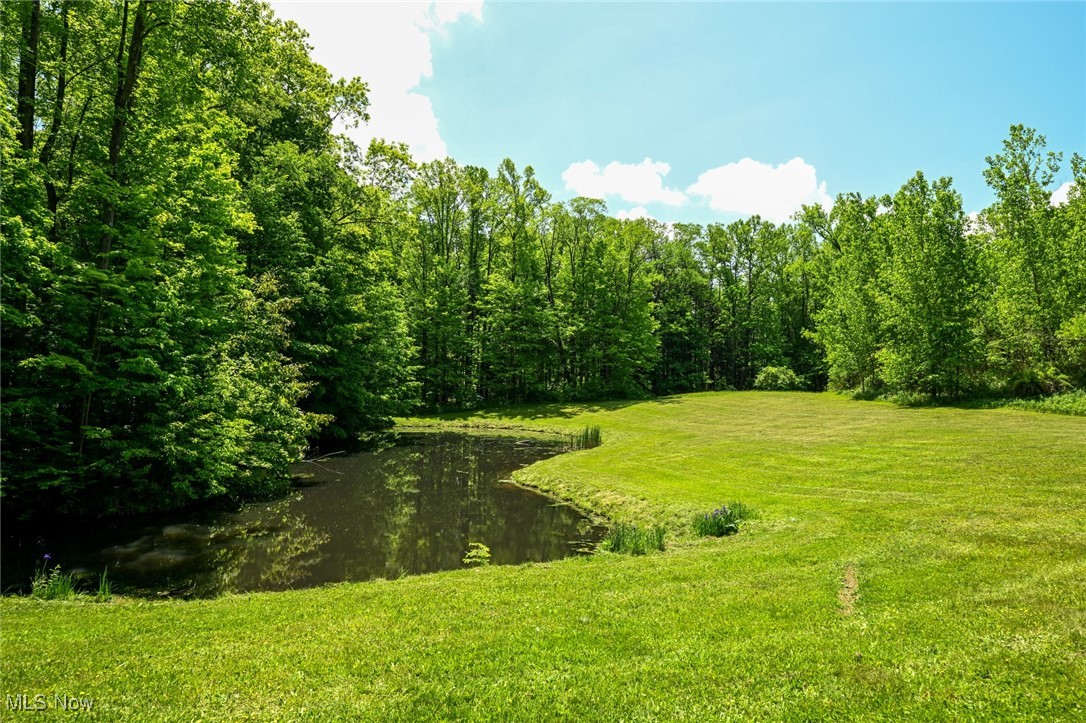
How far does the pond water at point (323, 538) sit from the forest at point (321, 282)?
1.52 meters

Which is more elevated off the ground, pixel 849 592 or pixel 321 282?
pixel 321 282

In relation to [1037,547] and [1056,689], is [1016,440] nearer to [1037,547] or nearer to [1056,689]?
[1037,547]

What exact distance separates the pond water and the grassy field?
78.6 inches

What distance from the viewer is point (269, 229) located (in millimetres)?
26297

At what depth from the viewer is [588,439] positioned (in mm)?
32188

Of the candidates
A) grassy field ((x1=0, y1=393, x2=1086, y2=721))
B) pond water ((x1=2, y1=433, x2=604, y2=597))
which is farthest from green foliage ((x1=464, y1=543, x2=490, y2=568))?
grassy field ((x1=0, y1=393, x2=1086, y2=721))

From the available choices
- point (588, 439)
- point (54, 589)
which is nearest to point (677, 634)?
point (54, 589)

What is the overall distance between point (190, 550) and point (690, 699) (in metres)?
13.5

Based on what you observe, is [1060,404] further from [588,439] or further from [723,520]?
[723,520]

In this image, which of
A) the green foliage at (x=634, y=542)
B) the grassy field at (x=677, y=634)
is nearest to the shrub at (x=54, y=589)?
the grassy field at (x=677, y=634)

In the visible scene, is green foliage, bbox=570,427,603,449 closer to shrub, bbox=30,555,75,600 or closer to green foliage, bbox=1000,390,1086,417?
shrub, bbox=30,555,75,600

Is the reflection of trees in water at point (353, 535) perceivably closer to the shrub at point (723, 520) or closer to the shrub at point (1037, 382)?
the shrub at point (723, 520)

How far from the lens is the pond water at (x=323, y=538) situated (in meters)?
12.0

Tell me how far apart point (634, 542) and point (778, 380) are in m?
54.7
